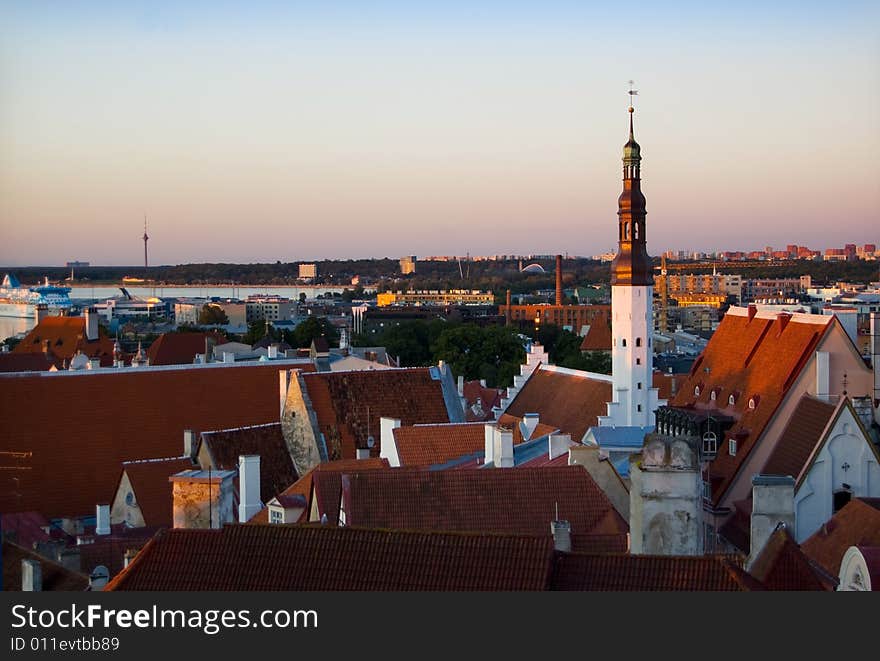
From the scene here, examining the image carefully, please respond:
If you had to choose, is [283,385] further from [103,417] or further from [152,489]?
[152,489]

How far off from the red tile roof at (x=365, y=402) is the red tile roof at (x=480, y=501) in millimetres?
14959

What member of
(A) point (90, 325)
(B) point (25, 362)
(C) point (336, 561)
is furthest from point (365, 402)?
(A) point (90, 325)

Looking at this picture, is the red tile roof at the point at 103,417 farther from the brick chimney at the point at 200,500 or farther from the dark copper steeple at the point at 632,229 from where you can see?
the brick chimney at the point at 200,500

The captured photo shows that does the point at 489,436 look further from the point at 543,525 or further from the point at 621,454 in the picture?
the point at 543,525

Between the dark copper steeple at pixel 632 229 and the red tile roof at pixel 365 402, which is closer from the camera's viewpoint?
the red tile roof at pixel 365 402

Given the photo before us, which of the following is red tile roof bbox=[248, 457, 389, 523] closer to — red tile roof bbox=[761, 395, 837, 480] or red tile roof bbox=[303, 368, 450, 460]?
red tile roof bbox=[303, 368, 450, 460]

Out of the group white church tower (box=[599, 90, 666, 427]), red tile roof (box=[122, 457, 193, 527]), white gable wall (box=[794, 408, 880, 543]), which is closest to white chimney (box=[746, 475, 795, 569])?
white gable wall (box=[794, 408, 880, 543])

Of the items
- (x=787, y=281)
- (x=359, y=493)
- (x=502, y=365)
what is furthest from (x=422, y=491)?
(x=787, y=281)

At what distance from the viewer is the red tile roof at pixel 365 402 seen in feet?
120

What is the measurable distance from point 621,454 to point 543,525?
29.2 ft

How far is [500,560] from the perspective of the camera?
40.9 ft

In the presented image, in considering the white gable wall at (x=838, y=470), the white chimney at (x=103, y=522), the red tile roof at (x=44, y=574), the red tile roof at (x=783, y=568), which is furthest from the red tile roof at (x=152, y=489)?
the red tile roof at (x=783, y=568)

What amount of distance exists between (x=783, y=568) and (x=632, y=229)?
97.1 feet

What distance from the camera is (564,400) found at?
4469 centimetres
